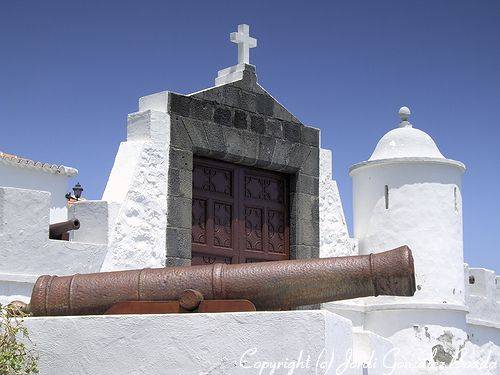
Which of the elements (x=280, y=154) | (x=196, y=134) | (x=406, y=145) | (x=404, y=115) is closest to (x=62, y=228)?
(x=196, y=134)

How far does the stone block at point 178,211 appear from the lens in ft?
28.6

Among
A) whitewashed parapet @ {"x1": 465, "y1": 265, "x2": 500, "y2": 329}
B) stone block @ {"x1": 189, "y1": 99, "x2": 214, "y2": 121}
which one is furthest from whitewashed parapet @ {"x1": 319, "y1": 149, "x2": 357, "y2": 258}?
whitewashed parapet @ {"x1": 465, "y1": 265, "x2": 500, "y2": 329}

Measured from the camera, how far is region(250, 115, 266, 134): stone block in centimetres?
972

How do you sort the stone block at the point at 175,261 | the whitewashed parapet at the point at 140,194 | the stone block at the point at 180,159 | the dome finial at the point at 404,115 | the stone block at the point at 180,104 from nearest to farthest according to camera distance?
the whitewashed parapet at the point at 140,194 → the stone block at the point at 175,261 → the stone block at the point at 180,159 → the stone block at the point at 180,104 → the dome finial at the point at 404,115

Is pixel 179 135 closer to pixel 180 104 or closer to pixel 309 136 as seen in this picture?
pixel 180 104

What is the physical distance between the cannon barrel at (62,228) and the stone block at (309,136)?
3.36 m

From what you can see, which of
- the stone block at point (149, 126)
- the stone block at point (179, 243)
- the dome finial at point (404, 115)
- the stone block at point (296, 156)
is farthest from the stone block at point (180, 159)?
the dome finial at point (404, 115)

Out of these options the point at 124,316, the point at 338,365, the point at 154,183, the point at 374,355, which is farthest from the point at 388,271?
the point at 154,183

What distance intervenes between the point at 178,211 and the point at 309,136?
2341 mm

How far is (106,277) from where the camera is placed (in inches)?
234

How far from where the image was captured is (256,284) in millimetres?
5820

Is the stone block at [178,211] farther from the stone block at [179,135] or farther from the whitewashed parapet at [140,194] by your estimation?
the stone block at [179,135]

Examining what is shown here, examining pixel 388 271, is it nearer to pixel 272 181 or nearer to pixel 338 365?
pixel 338 365

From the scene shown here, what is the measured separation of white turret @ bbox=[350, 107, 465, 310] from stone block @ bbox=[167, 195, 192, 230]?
284cm
